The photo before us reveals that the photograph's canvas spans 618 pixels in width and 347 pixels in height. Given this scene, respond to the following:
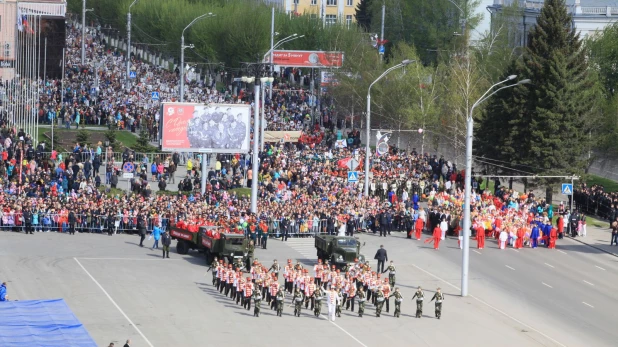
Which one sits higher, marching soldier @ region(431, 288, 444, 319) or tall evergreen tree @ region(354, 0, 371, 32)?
tall evergreen tree @ region(354, 0, 371, 32)

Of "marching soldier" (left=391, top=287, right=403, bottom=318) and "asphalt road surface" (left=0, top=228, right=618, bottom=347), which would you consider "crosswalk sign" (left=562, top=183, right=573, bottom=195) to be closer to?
"asphalt road surface" (left=0, top=228, right=618, bottom=347)

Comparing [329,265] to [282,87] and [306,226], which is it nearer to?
[306,226]

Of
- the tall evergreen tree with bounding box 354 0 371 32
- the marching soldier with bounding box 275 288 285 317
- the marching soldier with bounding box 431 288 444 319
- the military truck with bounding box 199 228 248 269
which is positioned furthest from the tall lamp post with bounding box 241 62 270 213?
the tall evergreen tree with bounding box 354 0 371 32

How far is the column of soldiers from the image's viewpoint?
44094 millimetres

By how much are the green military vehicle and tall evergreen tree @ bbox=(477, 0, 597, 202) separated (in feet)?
75.3

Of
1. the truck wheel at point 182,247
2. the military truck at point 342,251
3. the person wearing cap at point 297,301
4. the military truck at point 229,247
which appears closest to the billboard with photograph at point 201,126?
the truck wheel at point 182,247

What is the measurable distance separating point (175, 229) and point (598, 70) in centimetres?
4297

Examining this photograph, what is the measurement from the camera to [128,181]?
211 ft

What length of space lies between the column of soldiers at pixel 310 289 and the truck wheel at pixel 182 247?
20.9ft

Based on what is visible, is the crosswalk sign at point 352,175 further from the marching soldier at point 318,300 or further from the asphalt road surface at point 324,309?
the marching soldier at point 318,300

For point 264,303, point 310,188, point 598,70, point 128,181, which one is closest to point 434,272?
point 264,303

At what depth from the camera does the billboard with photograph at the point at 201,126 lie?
63562 mm

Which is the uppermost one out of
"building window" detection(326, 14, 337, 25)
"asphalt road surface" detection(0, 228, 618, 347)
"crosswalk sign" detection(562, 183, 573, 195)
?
"building window" detection(326, 14, 337, 25)

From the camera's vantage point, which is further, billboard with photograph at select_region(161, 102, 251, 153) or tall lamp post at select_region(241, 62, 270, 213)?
billboard with photograph at select_region(161, 102, 251, 153)
